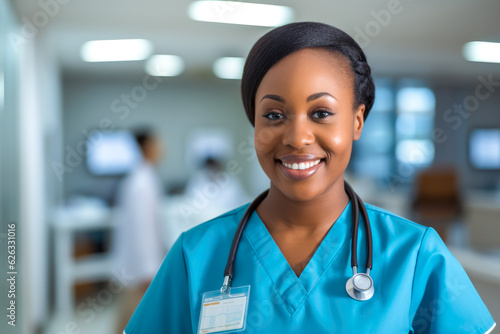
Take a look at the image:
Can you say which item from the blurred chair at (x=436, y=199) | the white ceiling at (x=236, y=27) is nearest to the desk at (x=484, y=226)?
the blurred chair at (x=436, y=199)

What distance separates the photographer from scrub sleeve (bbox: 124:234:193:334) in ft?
2.44

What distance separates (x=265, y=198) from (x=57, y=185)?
3.48 m

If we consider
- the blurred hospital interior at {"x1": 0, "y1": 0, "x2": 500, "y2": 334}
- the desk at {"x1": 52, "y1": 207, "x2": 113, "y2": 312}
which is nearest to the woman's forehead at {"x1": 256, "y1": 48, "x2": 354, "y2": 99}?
the blurred hospital interior at {"x1": 0, "y1": 0, "x2": 500, "y2": 334}

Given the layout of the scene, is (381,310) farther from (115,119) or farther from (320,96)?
(115,119)

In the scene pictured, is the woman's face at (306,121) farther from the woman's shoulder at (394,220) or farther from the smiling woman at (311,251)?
the woman's shoulder at (394,220)

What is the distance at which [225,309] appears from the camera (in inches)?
26.9

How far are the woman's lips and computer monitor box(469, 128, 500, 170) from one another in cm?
593

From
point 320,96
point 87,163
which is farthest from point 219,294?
point 87,163

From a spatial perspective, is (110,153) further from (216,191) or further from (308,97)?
(308,97)

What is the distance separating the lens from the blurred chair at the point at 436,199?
3.20m

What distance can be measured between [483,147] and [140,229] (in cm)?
522

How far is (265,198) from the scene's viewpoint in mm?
808

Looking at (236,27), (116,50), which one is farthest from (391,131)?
(116,50)

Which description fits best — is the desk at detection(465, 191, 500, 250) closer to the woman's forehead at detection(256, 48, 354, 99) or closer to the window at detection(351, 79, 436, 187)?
the woman's forehead at detection(256, 48, 354, 99)
